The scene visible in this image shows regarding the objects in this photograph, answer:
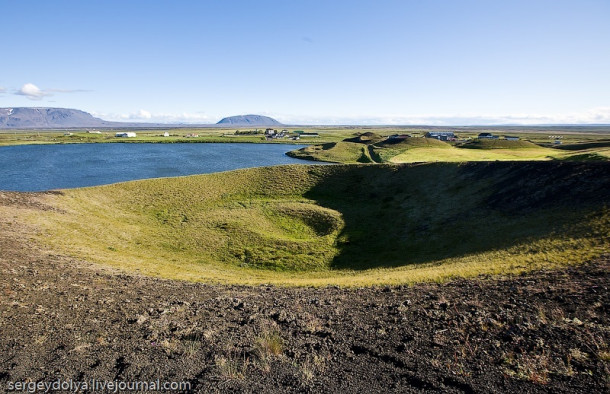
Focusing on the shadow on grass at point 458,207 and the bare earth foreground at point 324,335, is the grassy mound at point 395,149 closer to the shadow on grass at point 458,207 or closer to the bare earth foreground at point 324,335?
the shadow on grass at point 458,207

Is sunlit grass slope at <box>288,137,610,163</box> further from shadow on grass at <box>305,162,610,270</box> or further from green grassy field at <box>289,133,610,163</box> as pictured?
shadow on grass at <box>305,162,610,270</box>

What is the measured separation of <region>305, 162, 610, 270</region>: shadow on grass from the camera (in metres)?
30.7

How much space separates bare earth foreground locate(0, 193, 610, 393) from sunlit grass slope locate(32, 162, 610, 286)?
6.15 m

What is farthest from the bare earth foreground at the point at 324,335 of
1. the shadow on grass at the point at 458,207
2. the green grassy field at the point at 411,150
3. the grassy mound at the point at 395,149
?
the grassy mound at the point at 395,149

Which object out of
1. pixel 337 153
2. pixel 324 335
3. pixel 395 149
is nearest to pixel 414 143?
pixel 395 149

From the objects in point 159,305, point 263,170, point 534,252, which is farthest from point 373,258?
point 263,170

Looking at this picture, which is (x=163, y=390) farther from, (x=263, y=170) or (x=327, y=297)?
(x=263, y=170)

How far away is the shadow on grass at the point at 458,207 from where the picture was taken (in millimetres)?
30656

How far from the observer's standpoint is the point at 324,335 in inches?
527

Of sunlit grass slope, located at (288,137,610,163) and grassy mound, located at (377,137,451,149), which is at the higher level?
grassy mound, located at (377,137,451,149)

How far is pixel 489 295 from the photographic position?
1670 centimetres

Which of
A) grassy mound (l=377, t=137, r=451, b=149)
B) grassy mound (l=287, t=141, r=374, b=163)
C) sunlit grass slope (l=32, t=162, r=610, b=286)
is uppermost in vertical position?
grassy mound (l=377, t=137, r=451, b=149)

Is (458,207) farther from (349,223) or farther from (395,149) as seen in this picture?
(395,149)

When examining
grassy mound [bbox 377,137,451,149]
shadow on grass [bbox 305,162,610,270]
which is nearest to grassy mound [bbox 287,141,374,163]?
grassy mound [bbox 377,137,451,149]
